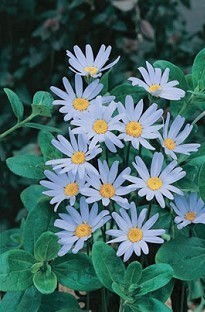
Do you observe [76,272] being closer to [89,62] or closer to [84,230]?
[84,230]

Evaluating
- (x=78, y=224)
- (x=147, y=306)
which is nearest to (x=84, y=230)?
(x=78, y=224)

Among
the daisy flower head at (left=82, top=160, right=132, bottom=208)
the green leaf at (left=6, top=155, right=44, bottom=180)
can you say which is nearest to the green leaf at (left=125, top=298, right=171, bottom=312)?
the daisy flower head at (left=82, top=160, right=132, bottom=208)

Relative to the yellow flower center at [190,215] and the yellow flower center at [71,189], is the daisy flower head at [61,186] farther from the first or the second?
the yellow flower center at [190,215]

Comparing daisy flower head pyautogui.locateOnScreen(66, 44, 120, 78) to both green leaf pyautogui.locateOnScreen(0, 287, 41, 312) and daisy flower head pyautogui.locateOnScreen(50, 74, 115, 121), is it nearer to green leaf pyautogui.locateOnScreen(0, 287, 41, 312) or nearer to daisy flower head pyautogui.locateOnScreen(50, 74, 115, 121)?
daisy flower head pyautogui.locateOnScreen(50, 74, 115, 121)

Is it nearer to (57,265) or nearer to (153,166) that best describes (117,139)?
(153,166)

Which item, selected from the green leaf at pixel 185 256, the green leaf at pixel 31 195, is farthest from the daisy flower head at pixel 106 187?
the green leaf at pixel 31 195
